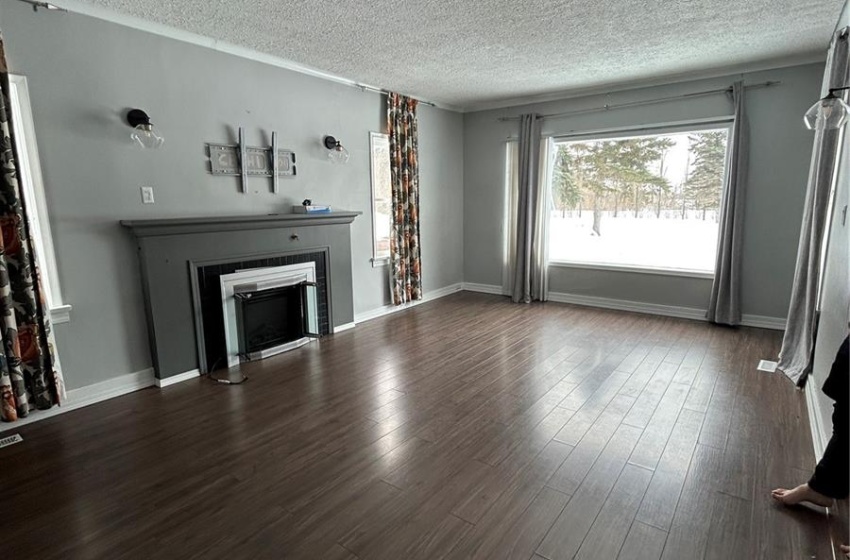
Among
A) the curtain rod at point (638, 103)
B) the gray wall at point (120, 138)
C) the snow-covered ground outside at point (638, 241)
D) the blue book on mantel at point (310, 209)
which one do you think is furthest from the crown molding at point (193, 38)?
the snow-covered ground outside at point (638, 241)

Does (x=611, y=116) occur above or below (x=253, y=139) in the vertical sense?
above

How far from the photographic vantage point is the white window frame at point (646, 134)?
14.9 ft

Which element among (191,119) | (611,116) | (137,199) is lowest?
(137,199)

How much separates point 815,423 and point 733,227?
249 centimetres

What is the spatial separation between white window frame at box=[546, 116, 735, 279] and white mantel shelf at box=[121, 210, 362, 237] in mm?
2836

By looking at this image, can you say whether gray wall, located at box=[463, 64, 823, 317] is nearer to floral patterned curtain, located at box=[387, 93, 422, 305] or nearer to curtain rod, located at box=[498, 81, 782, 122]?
curtain rod, located at box=[498, 81, 782, 122]

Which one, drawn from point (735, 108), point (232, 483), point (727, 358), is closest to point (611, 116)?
point (735, 108)

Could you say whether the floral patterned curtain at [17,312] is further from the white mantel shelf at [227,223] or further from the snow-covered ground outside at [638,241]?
the snow-covered ground outside at [638,241]

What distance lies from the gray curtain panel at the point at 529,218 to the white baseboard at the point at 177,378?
3.82m

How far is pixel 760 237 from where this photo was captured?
4.43 meters

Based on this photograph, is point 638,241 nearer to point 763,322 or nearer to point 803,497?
point 763,322

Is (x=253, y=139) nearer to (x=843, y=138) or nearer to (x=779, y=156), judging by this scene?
(x=843, y=138)

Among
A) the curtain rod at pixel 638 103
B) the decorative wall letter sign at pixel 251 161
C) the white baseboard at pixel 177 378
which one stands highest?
the curtain rod at pixel 638 103

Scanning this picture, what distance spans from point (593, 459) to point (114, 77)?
12.3ft
